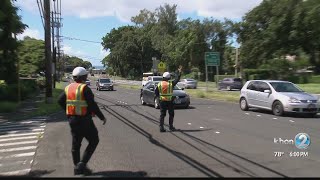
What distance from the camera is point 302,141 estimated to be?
12.0m

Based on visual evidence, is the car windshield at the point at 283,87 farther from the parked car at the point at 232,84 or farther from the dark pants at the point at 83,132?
the parked car at the point at 232,84

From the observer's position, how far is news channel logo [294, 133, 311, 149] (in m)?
11.2

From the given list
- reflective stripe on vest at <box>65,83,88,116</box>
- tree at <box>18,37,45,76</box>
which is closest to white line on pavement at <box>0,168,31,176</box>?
reflective stripe on vest at <box>65,83,88,116</box>

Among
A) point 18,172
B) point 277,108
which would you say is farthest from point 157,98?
point 18,172

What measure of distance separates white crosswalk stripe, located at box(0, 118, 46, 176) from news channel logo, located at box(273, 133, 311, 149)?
19.1 ft

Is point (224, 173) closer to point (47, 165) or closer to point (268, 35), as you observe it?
point (47, 165)

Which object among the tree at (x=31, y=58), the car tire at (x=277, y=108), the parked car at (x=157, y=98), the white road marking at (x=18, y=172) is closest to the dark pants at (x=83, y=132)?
the white road marking at (x=18, y=172)

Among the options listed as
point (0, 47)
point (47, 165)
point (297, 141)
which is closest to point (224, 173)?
point (47, 165)

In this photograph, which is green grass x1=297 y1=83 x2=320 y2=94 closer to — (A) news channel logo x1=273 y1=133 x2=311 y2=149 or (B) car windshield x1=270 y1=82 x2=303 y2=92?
(B) car windshield x1=270 y1=82 x2=303 y2=92

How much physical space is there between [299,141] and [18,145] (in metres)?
6.98

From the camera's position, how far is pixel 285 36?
46688 millimetres

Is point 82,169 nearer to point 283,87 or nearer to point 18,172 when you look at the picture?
point 18,172

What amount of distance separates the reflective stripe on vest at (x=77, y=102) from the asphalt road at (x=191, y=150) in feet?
3.59

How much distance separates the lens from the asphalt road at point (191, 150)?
8484 mm
